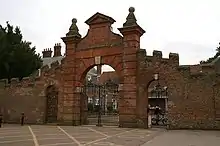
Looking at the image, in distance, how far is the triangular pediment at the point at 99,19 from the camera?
2177 cm

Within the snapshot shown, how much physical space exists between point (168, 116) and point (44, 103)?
10.7 meters

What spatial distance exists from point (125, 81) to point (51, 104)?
7.82 metres

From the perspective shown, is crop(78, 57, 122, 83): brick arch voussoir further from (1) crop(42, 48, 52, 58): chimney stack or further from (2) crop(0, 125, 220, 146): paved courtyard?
(1) crop(42, 48, 52, 58): chimney stack

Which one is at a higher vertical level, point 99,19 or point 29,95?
point 99,19

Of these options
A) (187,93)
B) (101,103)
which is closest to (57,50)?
(101,103)

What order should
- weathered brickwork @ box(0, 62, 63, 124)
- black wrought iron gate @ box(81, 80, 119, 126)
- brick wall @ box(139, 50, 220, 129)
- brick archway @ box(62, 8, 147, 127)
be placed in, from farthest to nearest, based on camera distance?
1. weathered brickwork @ box(0, 62, 63, 124)
2. black wrought iron gate @ box(81, 80, 119, 126)
3. brick archway @ box(62, 8, 147, 127)
4. brick wall @ box(139, 50, 220, 129)

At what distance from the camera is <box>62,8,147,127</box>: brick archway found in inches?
798

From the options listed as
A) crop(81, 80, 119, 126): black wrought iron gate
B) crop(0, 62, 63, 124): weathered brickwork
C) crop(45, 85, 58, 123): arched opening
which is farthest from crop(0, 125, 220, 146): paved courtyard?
crop(45, 85, 58, 123): arched opening

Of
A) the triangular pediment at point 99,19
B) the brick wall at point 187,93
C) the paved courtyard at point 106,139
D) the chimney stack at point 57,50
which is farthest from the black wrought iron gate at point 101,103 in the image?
the chimney stack at point 57,50

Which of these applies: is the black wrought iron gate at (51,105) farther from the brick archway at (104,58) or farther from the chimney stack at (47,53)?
the chimney stack at (47,53)

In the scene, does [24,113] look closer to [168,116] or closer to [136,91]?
[136,91]

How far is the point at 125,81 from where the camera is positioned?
67.5 feet

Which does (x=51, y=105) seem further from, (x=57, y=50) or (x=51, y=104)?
(x=57, y=50)

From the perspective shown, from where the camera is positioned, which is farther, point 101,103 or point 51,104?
point 101,103
